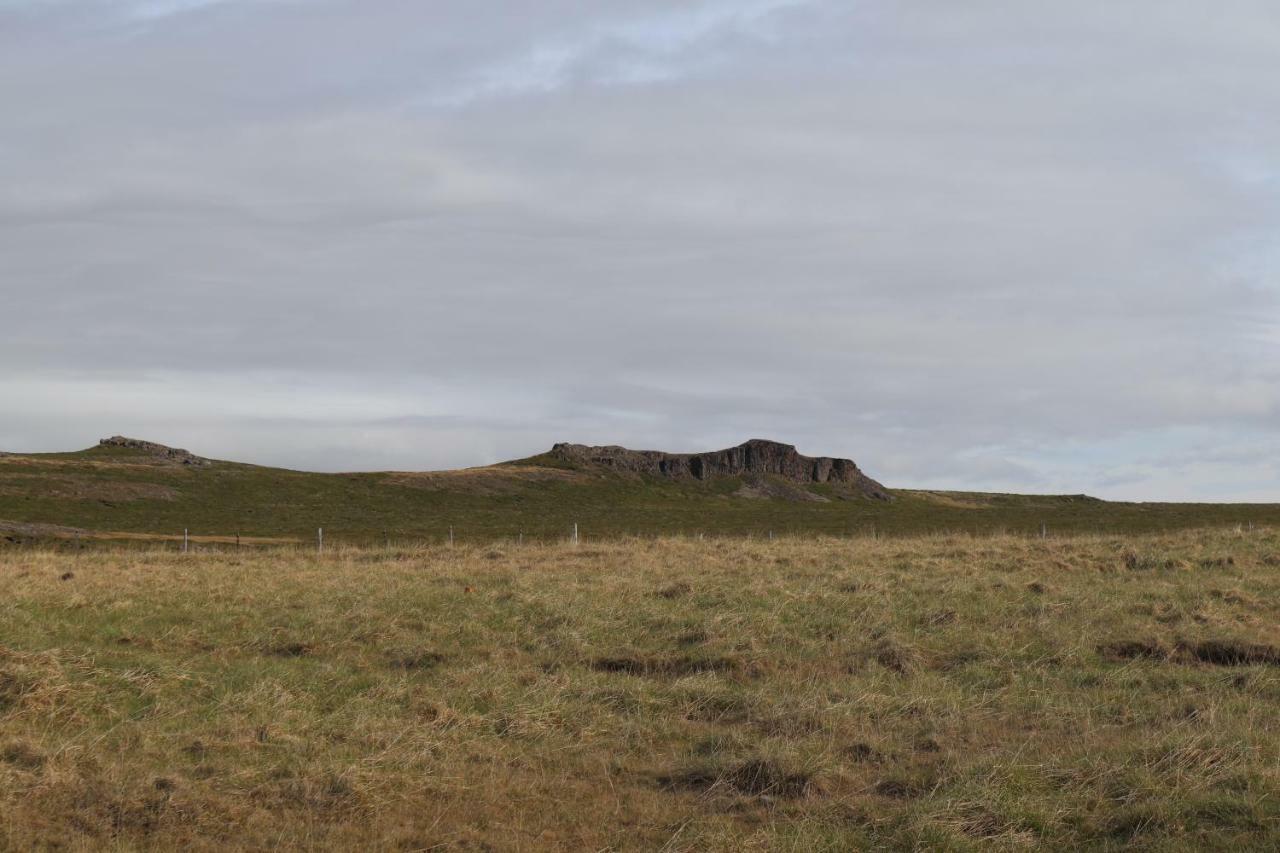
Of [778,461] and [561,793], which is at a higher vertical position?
[778,461]

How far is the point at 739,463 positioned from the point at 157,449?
5914cm

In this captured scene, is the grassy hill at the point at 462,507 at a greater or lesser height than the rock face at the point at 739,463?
lesser

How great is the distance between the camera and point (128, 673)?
1248 cm

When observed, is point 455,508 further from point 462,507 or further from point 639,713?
point 639,713

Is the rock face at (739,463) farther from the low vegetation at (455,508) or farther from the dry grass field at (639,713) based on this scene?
the dry grass field at (639,713)

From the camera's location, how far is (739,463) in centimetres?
11612

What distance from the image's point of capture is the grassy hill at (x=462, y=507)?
61.6 m

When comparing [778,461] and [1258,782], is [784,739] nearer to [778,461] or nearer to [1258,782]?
[1258,782]

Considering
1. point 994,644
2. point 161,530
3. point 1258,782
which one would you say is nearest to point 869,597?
point 994,644

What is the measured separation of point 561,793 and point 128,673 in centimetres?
617

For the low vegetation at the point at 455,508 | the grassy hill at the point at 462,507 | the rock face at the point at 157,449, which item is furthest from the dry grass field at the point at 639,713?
the rock face at the point at 157,449

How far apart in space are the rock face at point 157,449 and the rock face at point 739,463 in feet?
115

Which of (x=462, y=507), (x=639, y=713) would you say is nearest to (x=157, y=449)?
(x=462, y=507)

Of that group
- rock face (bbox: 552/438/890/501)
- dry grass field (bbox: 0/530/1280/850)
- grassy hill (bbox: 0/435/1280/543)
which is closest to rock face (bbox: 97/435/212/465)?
grassy hill (bbox: 0/435/1280/543)
